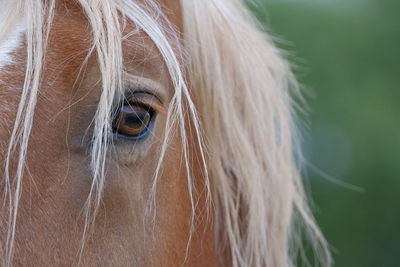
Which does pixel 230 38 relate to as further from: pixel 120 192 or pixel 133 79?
pixel 120 192

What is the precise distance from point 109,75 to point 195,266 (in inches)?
21.0

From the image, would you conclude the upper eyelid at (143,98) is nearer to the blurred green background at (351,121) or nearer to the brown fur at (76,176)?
the brown fur at (76,176)

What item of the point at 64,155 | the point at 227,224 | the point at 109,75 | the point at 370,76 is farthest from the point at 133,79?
the point at 370,76

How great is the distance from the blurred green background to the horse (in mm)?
5509

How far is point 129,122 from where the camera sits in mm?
1429

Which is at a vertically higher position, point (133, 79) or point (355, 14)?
point (355, 14)

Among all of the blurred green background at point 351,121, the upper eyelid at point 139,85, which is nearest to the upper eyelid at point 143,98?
the upper eyelid at point 139,85

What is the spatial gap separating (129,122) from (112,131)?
40 mm

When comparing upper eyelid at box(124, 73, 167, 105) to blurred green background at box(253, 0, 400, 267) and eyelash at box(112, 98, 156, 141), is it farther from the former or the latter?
blurred green background at box(253, 0, 400, 267)

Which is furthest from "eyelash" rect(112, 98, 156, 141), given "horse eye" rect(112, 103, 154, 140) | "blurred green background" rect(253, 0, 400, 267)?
"blurred green background" rect(253, 0, 400, 267)

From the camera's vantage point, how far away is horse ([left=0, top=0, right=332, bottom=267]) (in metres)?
1.29

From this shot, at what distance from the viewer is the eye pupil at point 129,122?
142 centimetres

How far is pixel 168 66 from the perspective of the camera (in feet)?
4.94

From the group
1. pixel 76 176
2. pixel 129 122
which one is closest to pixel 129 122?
pixel 129 122
